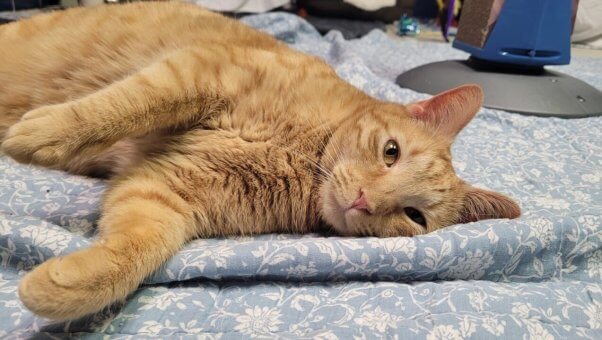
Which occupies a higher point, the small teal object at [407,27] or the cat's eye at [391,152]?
the cat's eye at [391,152]

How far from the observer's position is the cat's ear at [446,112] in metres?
1.30

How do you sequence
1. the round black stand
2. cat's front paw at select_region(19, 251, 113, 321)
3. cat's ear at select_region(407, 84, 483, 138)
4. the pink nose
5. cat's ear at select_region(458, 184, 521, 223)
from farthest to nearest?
the round black stand → cat's ear at select_region(407, 84, 483, 138) → cat's ear at select_region(458, 184, 521, 223) → the pink nose → cat's front paw at select_region(19, 251, 113, 321)

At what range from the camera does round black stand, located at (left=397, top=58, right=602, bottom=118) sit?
2305mm

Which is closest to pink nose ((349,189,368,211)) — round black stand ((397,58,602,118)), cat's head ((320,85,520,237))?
cat's head ((320,85,520,237))

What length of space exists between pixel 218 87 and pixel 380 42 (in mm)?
3143

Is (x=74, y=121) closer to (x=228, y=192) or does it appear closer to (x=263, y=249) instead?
(x=228, y=192)

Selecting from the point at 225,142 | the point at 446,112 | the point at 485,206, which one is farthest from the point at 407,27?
the point at 225,142

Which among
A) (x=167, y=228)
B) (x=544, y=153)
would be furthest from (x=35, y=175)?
(x=544, y=153)

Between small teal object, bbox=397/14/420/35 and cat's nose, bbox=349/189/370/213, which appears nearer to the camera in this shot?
cat's nose, bbox=349/189/370/213

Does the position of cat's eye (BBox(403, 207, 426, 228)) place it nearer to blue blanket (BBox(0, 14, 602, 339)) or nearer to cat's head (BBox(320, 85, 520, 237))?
cat's head (BBox(320, 85, 520, 237))

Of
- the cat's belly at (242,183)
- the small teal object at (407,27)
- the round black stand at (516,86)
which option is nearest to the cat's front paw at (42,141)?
→ the cat's belly at (242,183)

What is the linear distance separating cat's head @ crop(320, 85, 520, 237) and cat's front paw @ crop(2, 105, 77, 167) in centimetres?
58

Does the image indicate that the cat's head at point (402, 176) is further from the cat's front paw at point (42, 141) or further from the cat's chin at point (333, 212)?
the cat's front paw at point (42, 141)

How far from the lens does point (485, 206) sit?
1209 mm
